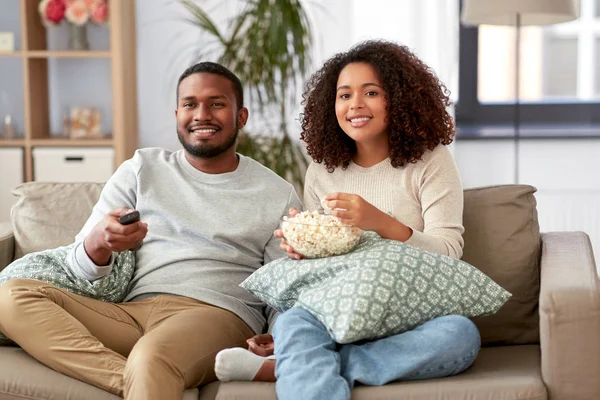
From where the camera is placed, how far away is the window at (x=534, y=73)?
4355 mm

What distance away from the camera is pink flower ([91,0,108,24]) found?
4.18 metres

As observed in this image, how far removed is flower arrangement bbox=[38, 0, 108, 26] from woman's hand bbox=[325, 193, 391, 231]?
253 cm

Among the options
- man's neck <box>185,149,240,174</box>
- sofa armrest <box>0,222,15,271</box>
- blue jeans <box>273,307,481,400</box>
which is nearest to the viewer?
blue jeans <box>273,307,481,400</box>

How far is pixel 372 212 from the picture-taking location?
2059mm

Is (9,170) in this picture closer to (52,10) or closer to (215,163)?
(52,10)

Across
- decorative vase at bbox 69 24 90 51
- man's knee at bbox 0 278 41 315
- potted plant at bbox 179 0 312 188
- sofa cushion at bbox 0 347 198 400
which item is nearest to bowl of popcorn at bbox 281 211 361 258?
sofa cushion at bbox 0 347 198 400

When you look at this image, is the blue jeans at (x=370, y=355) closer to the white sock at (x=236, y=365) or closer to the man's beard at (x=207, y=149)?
the white sock at (x=236, y=365)

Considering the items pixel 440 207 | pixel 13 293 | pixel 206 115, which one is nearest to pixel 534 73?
pixel 440 207

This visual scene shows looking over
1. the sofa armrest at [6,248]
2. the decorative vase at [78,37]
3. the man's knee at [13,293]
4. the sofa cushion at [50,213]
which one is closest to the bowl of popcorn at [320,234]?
the man's knee at [13,293]

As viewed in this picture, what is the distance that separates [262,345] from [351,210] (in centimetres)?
37

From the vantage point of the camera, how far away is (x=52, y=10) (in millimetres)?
4199

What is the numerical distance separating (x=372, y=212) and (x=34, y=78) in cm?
273

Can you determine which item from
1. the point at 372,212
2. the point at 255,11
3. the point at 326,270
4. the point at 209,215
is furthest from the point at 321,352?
the point at 255,11

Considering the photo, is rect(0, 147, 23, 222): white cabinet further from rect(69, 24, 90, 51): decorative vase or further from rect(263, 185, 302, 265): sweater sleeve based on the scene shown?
rect(263, 185, 302, 265): sweater sleeve
